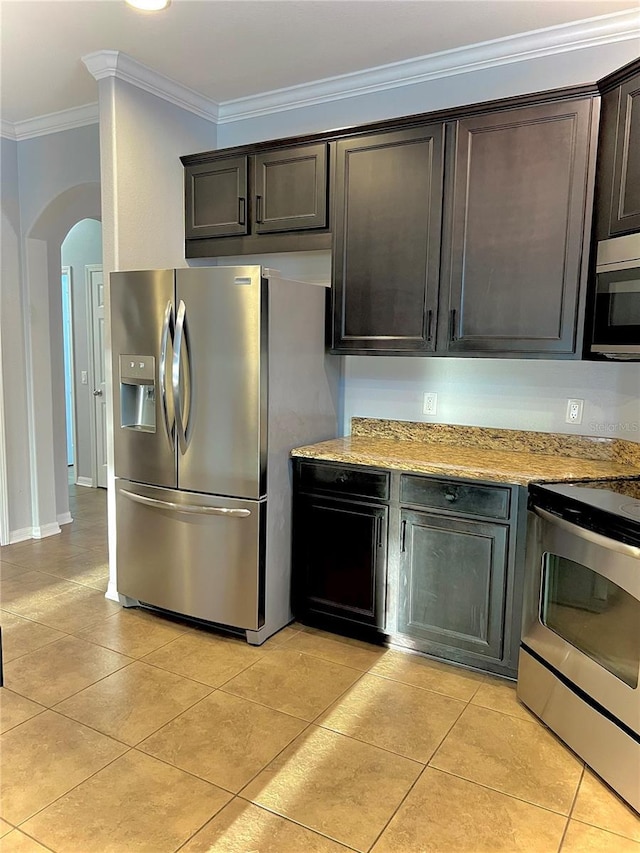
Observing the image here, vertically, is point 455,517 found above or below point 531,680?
above

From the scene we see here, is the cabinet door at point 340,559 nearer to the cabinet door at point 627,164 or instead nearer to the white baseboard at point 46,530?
the cabinet door at point 627,164

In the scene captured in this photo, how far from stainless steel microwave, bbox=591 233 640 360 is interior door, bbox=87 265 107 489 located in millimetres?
4617

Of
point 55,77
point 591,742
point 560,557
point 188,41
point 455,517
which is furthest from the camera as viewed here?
point 55,77

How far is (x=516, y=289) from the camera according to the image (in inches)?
108

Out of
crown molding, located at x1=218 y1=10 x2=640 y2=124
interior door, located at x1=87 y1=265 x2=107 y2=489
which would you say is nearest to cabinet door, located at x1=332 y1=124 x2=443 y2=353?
crown molding, located at x1=218 y1=10 x2=640 y2=124

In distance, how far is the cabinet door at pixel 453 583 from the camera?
8.65 feet

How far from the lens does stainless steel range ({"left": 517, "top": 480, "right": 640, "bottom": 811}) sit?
1977mm

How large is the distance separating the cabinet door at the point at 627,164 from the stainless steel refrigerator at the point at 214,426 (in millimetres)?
1380

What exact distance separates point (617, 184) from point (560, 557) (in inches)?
57.1

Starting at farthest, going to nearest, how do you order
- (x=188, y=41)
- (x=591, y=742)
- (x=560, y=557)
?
1. (x=188, y=41)
2. (x=560, y=557)
3. (x=591, y=742)

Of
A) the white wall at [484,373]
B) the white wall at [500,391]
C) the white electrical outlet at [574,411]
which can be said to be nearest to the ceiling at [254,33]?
the white wall at [484,373]

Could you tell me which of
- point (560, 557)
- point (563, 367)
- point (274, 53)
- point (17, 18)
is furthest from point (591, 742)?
point (17, 18)

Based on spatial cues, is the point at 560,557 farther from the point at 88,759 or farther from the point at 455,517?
the point at 88,759

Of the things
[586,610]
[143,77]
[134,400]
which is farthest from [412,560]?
[143,77]
